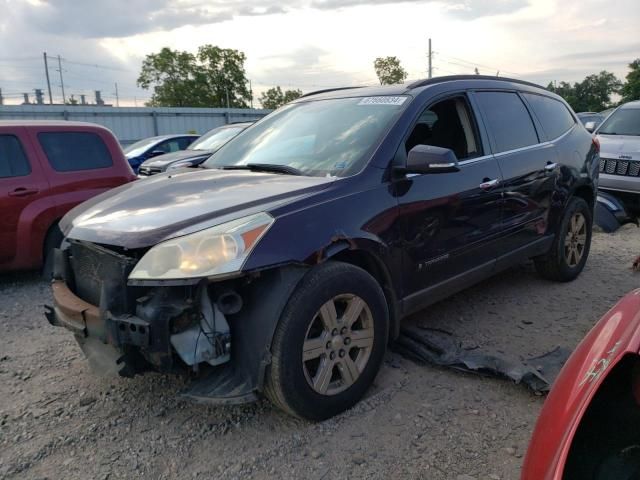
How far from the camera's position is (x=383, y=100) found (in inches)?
142

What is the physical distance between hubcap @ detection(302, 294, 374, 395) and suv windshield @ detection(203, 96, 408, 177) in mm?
788

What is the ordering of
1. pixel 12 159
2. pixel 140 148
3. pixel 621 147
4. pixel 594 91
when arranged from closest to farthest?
pixel 12 159 < pixel 621 147 < pixel 140 148 < pixel 594 91

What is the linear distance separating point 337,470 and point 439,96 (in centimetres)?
251

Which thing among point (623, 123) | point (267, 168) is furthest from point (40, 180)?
point (623, 123)

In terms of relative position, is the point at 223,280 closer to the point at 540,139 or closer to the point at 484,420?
the point at 484,420

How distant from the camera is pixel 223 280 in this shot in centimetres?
246

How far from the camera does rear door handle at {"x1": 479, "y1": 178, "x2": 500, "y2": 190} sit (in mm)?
3828

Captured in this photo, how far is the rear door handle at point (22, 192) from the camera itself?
5352mm

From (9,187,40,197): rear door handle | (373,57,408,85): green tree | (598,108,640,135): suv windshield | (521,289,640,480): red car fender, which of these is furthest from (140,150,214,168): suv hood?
(373,57,408,85): green tree

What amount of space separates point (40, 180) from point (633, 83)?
204ft

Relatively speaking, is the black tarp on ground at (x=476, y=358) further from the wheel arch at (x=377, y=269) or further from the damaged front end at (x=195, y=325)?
the damaged front end at (x=195, y=325)

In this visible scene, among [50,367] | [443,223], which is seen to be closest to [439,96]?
[443,223]

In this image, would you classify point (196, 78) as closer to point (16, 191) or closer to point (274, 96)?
point (274, 96)

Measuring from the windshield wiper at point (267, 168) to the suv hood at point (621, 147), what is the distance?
7.10 m
